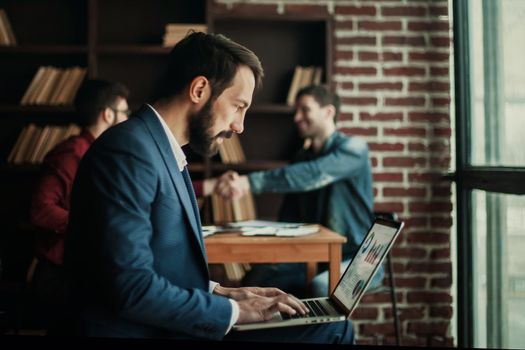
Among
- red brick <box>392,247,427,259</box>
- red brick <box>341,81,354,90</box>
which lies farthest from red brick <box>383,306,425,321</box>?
red brick <box>341,81,354,90</box>

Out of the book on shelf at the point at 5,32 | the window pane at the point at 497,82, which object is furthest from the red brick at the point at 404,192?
the book on shelf at the point at 5,32

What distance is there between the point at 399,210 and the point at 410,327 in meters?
0.64

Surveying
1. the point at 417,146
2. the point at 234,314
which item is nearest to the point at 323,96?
the point at 417,146

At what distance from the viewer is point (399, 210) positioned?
313cm

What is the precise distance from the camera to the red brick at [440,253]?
10.2ft

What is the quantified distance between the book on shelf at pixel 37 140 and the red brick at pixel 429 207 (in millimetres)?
1841

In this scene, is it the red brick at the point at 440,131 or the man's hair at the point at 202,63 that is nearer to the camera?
the man's hair at the point at 202,63

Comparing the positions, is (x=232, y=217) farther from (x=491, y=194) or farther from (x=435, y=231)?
(x=491, y=194)

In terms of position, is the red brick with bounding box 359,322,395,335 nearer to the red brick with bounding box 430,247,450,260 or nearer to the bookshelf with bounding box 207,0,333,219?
the red brick with bounding box 430,247,450,260

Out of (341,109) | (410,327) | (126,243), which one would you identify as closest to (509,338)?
(410,327)

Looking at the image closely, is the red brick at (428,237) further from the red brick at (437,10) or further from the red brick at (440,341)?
the red brick at (437,10)

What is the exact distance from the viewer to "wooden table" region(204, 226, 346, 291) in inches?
79.4

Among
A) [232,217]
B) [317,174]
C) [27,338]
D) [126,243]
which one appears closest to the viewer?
[126,243]

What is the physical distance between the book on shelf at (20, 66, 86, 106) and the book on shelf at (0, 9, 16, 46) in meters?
0.23
